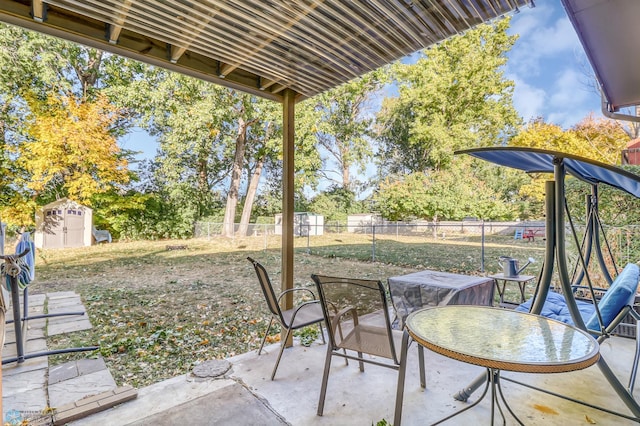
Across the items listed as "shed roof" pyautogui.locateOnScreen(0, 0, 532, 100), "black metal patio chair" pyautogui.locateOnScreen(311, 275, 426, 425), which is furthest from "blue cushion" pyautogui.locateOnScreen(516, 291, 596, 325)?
"shed roof" pyautogui.locateOnScreen(0, 0, 532, 100)

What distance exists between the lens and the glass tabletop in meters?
1.31

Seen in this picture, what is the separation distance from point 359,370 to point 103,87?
9608 mm

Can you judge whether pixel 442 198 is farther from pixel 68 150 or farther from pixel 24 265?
pixel 24 265

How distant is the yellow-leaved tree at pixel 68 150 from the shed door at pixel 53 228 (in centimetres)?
37

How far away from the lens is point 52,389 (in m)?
2.17

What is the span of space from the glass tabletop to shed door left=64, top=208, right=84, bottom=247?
8.70 m

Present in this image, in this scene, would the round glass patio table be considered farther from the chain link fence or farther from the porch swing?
the chain link fence

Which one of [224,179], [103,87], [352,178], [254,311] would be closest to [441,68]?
[352,178]

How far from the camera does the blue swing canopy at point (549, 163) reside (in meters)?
2.01

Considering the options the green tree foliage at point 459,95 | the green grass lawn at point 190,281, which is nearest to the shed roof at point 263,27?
the green grass lawn at point 190,281

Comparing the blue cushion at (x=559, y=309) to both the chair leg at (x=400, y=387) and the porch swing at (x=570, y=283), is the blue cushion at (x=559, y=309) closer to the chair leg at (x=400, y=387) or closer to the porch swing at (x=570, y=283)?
the porch swing at (x=570, y=283)

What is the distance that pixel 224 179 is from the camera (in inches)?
427

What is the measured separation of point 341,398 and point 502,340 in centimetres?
104

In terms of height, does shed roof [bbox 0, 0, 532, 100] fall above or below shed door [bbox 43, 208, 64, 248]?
above
